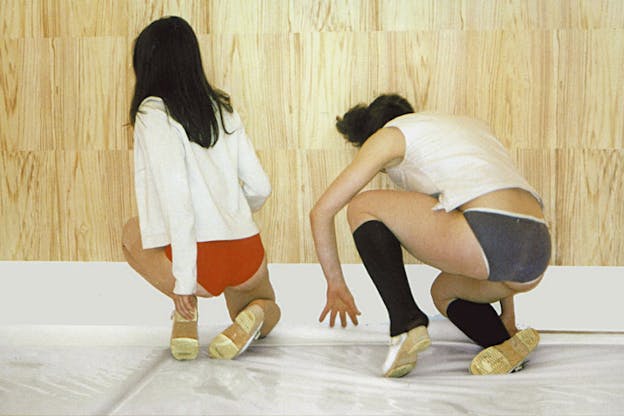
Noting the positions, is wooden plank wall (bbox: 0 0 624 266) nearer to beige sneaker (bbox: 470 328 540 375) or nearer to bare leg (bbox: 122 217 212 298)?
bare leg (bbox: 122 217 212 298)

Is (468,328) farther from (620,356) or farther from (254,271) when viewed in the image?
(254,271)

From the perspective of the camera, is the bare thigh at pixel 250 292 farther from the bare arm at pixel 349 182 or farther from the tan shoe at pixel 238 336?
the bare arm at pixel 349 182

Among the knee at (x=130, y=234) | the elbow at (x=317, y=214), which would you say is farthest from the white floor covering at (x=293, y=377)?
the elbow at (x=317, y=214)

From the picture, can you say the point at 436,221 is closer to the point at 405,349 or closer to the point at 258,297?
the point at 405,349

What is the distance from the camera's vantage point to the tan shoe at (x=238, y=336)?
2.19 m

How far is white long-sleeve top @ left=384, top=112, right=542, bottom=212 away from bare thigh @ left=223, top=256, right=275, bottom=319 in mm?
504

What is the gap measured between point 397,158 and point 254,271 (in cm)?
51

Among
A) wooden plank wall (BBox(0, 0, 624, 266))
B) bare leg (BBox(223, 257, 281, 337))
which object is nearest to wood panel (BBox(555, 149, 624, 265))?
wooden plank wall (BBox(0, 0, 624, 266))

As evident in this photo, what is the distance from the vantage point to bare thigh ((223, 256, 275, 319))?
236 cm

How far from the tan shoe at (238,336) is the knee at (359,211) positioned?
346mm

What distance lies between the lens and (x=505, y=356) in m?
2.12

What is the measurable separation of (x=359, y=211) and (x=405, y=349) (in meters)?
0.36

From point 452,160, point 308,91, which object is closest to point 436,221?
point 452,160

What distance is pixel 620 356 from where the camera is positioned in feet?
7.15
